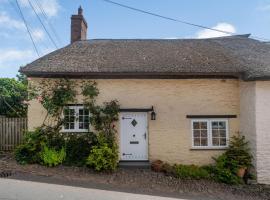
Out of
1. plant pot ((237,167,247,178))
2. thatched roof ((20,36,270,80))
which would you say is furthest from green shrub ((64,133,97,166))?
plant pot ((237,167,247,178))

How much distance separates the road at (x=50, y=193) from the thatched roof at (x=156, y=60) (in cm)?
515

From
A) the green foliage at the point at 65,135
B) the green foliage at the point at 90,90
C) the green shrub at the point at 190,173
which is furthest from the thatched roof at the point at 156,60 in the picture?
the green shrub at the point at 190,173

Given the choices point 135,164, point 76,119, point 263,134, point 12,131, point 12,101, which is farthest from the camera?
point 12,101

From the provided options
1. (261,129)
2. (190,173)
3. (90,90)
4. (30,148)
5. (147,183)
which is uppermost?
(90,90)

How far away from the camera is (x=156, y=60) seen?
1270 centimetres

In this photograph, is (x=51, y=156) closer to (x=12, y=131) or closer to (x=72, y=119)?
(x=72, y=119)

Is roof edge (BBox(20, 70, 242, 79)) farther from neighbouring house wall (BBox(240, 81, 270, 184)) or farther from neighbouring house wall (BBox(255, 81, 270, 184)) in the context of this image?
neighbouring house wall (BBox(255, 81, 270, 184))

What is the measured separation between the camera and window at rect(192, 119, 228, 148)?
1177 cm

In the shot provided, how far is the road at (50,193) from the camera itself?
22.7 feet

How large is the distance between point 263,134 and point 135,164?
5.25 meters

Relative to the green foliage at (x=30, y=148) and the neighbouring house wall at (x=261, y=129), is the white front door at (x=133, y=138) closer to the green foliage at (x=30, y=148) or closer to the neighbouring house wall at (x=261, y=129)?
the green foliage at (x=30, y=148)

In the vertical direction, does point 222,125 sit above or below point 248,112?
below

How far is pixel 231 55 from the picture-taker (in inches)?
523

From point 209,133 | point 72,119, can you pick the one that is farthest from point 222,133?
point 72,119
